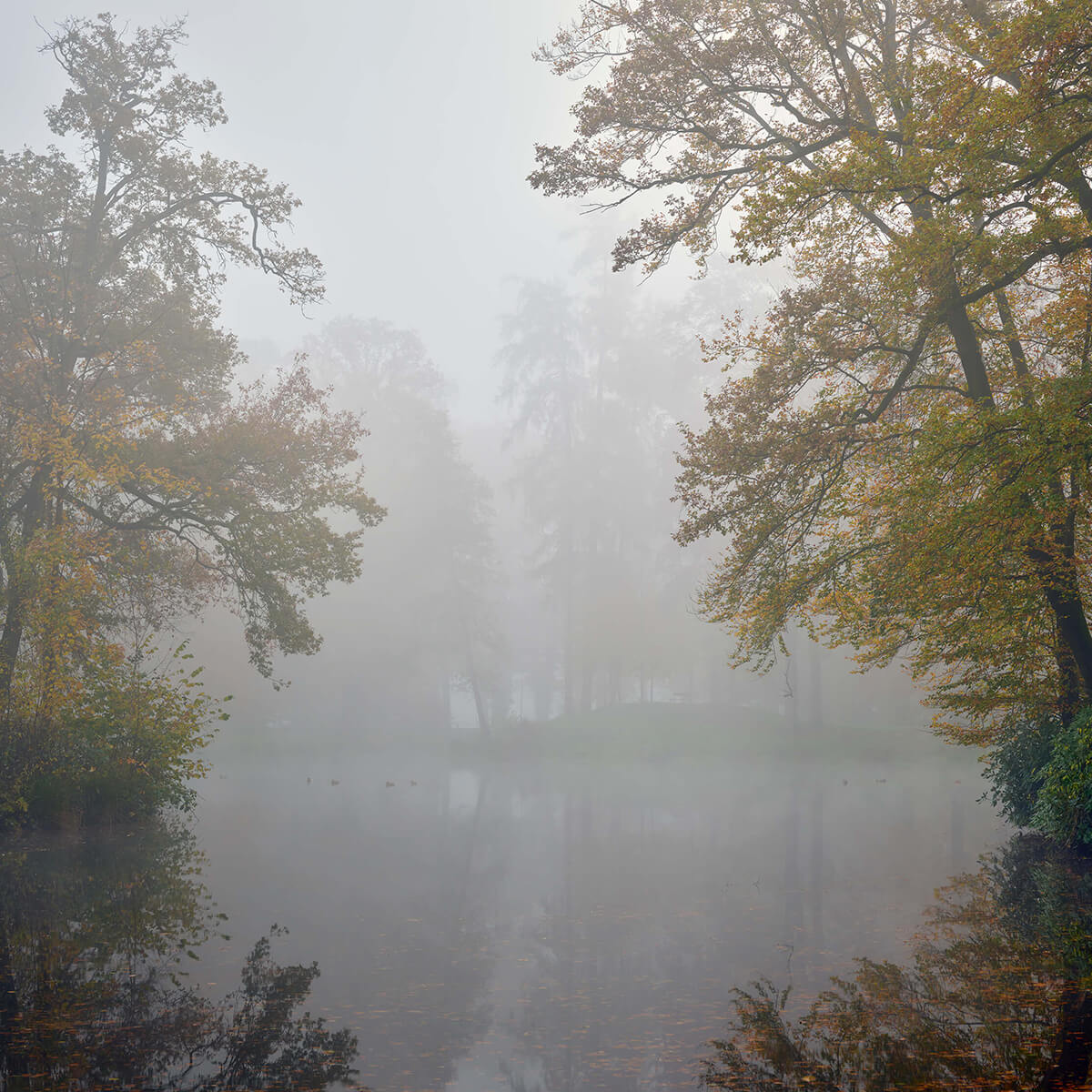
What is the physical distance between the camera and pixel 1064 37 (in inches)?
367

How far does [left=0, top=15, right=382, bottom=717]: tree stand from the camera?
18.2 meters

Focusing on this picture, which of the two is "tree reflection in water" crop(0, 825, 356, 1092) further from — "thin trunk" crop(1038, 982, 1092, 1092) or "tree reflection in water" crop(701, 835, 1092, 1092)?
"thin trunk" crop(1038, 982, 1092, 1092)

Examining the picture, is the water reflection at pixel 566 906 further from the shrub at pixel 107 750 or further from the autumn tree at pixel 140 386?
the autumn tree at pixel 140 386

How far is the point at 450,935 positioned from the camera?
9555 mm

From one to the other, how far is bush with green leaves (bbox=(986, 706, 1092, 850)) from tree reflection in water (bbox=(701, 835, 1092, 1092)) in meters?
2.65

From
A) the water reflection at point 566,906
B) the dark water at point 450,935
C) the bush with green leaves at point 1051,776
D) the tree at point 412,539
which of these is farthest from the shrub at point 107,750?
the tree at point 412,539

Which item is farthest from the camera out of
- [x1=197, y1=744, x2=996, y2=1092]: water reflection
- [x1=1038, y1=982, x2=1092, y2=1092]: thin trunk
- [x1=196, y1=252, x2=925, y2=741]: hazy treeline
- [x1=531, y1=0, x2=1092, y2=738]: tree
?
[x1=196, y1=252, x2=925, y2=741]: hazy treeline

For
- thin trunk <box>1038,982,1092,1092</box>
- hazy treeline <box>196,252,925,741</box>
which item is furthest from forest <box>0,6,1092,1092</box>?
hazy treeline <box>196,252,925,741</box>

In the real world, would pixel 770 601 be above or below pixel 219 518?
below

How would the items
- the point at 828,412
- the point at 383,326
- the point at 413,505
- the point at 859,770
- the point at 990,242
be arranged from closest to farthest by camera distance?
the point at 990,242, the point at 828,412, the point at 859,770, the point at 413,505, the point at 383,326

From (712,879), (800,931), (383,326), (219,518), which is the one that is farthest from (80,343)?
(383,326)

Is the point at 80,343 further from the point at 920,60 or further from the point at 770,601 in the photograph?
the point at 920,60

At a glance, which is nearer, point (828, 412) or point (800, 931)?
point (800, 931)

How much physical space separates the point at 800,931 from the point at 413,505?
137 feet
